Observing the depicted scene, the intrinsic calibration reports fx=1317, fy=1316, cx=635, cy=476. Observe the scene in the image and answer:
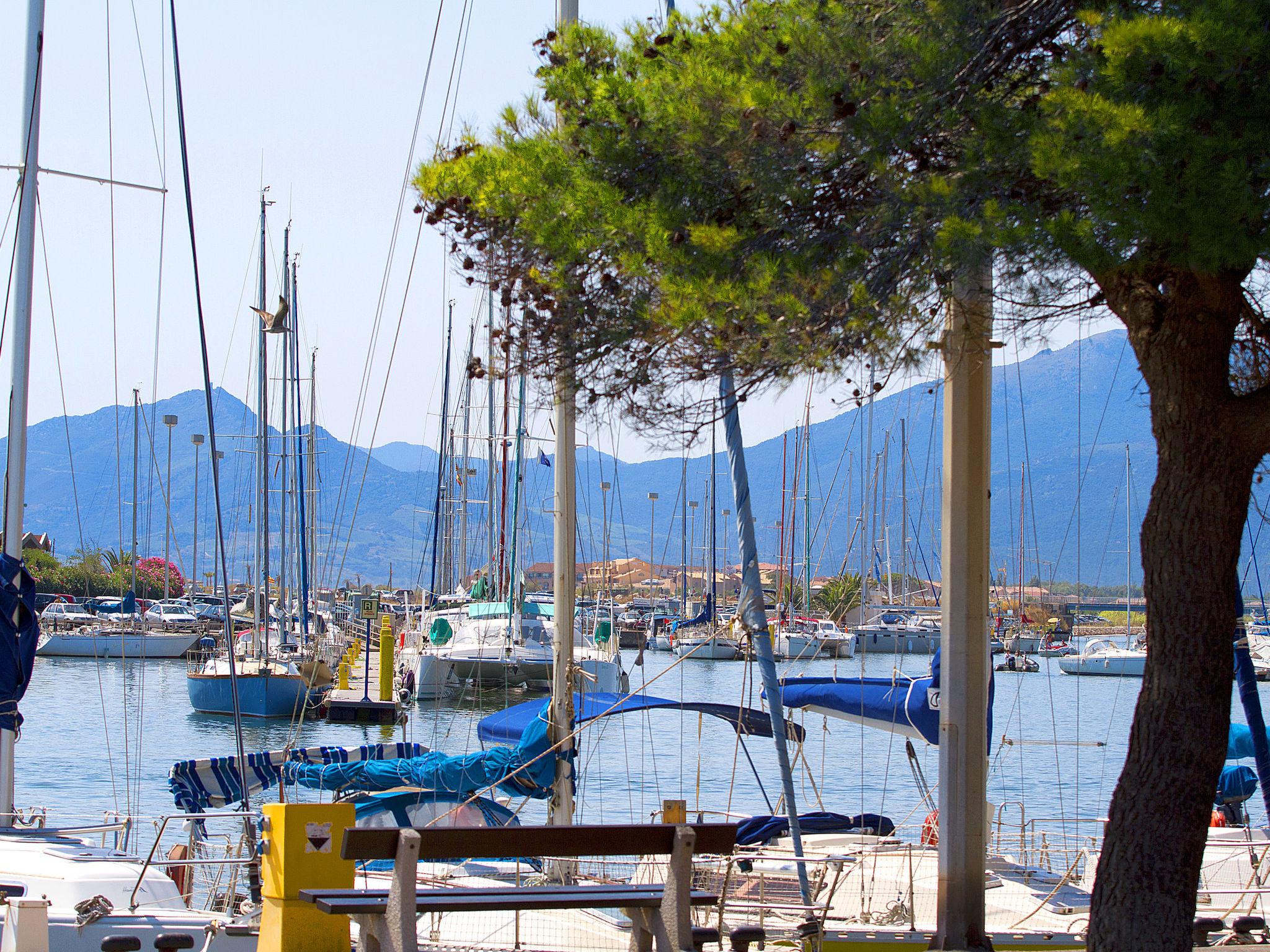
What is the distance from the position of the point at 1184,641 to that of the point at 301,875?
460cm

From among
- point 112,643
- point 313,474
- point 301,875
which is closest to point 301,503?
point 313,474

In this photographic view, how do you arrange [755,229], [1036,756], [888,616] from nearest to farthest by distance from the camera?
[755,229] < [1036,756] < [888,616]

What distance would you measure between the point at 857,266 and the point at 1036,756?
3051 centimetres

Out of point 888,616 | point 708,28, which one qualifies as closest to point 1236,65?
point 708,28

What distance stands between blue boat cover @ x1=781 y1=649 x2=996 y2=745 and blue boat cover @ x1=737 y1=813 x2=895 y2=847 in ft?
3.11

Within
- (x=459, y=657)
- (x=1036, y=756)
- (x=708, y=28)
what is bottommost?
(x=1036, y=756)

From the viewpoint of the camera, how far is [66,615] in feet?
198

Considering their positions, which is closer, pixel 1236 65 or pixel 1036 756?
pixel 1236 65

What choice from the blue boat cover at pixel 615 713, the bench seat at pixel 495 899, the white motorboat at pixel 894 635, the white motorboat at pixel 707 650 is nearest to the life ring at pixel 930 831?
the blue boat cover at pixel 615 713

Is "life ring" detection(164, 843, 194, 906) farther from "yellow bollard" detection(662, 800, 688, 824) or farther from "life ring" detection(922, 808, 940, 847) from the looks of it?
"life ring" detection(922, 808, 940, 847)

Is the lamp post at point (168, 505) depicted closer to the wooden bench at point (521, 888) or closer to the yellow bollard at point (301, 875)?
the yellow bollard at point (301, 875)

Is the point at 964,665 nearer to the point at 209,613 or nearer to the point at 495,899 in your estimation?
the point at 495,899

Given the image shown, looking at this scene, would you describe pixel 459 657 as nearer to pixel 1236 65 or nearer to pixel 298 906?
pixel 298 906

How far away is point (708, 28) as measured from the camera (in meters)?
5.82
